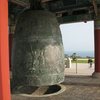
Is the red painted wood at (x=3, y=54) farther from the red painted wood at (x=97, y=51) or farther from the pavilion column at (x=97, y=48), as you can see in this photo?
the red painted wood at (x=97, y=51)

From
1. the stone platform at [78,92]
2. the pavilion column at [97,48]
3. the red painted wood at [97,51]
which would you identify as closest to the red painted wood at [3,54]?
the stone platform at [78,92]

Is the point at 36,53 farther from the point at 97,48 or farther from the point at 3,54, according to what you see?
the point at 97,48

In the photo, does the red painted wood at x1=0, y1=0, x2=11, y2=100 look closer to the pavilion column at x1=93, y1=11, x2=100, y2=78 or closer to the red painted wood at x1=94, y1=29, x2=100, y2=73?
the pavilion column at x1=93, y1=11, x2=100, y2=78

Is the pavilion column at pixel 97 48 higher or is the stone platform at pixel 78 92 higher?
the pavilion column at pixel 97 48

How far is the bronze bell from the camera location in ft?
13.5

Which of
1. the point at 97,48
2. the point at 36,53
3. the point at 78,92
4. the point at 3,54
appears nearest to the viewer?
the point at 3,54

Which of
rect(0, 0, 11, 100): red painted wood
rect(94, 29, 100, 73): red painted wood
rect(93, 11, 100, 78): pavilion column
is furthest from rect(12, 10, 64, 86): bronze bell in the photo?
rect(94, 29, 100, 73): red painted wood

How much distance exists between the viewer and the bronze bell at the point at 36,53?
4125mm

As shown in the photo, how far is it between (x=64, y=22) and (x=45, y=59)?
11.9m

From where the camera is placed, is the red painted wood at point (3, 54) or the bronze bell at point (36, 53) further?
the bronze bell at point (36, 53)

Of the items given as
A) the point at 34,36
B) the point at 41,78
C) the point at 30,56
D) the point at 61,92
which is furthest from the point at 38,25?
the point at 61,92

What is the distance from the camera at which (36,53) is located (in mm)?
4176

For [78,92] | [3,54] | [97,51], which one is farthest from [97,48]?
[3,54]

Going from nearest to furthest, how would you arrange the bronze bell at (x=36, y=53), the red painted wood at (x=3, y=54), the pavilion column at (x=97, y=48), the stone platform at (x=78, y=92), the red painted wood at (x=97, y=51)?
1. the red painted wood at (x=3, y=54)
2. the bronze bell at (x=36, y=53)
3. the stone platform at (x=78, y=92)
4. the pavilion column at (x=97, y=48)
5. the red painted wood at (x=97, y=51)
